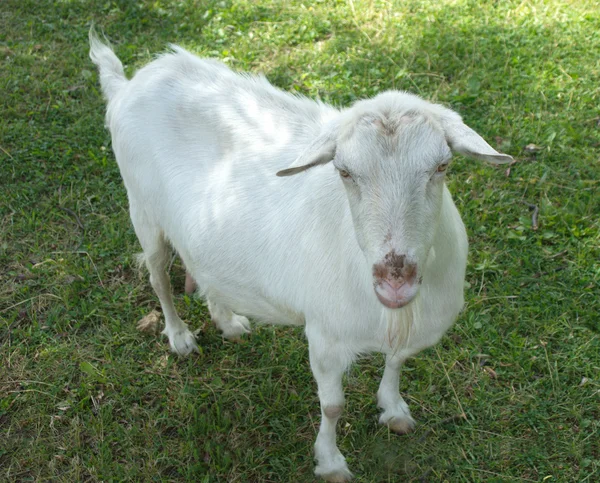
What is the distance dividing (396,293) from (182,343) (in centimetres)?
208

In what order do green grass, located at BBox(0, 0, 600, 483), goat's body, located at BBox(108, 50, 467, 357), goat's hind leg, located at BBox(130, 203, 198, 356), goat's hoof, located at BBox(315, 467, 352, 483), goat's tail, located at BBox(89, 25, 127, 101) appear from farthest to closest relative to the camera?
goat's tail, located at BBox(89, 25, 127, 101), goat's hind leg, located at BBox(130, 203, 198, 356), green grass, located at BBox(0, 0, 600, 483), goat's hoof, located at BBox(315, 467, 352, 483), goat's body, located at BBox(108, 50, 467, 357)

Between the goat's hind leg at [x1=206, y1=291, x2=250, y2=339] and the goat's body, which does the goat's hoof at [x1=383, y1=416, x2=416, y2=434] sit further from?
the goat's hind leg at [x1=206, y1=291, x2=250, y2=339]

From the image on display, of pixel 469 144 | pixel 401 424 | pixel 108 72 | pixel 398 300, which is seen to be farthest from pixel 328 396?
pixel 108 72

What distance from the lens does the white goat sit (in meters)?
2.08

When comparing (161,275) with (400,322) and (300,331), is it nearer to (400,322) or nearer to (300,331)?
(300,331)

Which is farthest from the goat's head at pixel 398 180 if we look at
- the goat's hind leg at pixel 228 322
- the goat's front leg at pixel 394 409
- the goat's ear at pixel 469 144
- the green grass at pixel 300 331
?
the goat's hind leg at pixel 228 322

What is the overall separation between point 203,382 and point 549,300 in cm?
207

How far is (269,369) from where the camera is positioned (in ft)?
12.0

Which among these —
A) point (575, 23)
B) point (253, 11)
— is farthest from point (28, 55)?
point (575, 23)

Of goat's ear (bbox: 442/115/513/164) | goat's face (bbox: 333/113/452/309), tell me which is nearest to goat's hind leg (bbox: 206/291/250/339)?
goat's face (bbox: 333/113/452/309)

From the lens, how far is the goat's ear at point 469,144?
2.08 metres

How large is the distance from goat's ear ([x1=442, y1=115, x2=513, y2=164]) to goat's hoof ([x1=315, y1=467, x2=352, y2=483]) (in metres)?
1.78

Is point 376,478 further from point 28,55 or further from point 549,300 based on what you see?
point 28,55

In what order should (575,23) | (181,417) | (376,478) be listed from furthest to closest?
(575,23)
(181,417)
(376,478)
